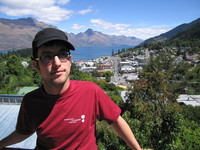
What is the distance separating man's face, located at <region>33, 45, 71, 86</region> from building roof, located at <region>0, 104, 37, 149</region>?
4.65m

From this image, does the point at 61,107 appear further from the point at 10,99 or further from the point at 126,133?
the point at 10,99

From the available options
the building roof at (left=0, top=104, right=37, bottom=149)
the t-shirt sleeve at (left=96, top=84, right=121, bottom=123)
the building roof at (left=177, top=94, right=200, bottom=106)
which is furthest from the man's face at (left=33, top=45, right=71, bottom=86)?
the building roof at (left=177, top=94, right=200, bottom=106)

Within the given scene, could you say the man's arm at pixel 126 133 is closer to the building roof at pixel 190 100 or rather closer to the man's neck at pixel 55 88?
the man's neck at pixel 55 88

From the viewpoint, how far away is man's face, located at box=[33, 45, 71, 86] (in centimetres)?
97

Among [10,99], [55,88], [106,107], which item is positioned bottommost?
[10,99]

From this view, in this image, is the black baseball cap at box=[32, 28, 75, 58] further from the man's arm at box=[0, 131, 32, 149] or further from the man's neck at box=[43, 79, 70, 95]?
the man's arm at box=[0, 131, 32, 149]

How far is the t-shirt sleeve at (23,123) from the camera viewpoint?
1138mm

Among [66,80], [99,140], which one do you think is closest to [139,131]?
[99,140]

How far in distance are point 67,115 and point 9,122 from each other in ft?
19.5

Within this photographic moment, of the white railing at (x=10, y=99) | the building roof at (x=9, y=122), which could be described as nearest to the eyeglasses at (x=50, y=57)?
the building roof at (x=9, y=122)

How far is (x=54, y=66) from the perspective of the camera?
38.2 inches

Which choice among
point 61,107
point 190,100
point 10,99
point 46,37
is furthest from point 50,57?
point 190,100

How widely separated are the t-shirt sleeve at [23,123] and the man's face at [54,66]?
33 centimetres

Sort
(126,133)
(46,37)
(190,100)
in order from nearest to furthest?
1. (46,37)
2. (126,133)
3. (190,100)
